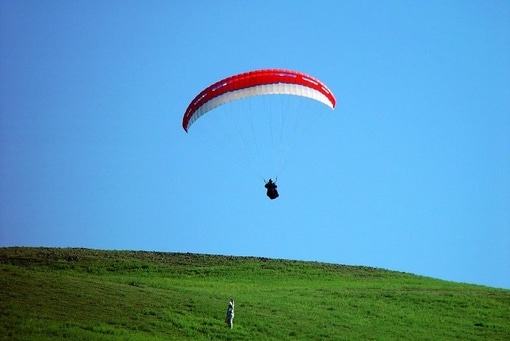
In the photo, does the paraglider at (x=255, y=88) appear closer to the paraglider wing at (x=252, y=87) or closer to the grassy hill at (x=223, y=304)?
the paraglider wing at (x=252, y=87)

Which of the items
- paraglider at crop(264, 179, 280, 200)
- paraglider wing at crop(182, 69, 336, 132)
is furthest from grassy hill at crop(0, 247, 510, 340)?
paraglider wing at crop(182, 69, 336, 132)

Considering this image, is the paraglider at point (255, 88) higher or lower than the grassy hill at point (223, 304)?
higher

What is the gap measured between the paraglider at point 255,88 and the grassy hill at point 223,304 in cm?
597

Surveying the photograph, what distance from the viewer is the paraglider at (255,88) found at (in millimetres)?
27641

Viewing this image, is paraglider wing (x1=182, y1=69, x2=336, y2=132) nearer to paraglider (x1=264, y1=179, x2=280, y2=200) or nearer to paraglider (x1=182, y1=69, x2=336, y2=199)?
paraglider (x1=182, y1=69, x2=336, y2=199)

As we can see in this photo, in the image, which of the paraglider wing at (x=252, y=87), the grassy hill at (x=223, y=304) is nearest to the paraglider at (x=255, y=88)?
the paraglider wing at (x=252, y=87)

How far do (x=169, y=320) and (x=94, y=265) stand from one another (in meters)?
20.0

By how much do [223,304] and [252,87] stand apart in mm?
9954

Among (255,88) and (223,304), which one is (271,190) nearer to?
(255,88)

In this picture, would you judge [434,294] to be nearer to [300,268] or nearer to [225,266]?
[300,268]

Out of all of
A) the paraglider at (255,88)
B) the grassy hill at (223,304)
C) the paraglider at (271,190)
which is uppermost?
the paraglider at (255,88)

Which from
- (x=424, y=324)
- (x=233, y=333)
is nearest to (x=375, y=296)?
(x=424, y=324)

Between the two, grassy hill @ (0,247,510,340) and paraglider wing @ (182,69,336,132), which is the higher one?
paraglider wing @ (182,69,336,132)

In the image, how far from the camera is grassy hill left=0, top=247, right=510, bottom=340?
24.5m
